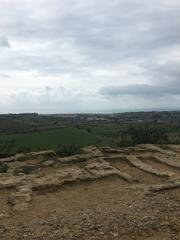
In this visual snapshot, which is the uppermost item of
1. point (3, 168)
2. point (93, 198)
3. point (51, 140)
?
point (3, 168)

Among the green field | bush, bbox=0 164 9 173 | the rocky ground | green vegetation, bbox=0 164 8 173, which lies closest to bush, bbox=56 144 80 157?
the rocky ground

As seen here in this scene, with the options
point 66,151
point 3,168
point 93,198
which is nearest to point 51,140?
point 66,151

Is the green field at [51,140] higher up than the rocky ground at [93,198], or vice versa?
the rocky ground at [93,198]

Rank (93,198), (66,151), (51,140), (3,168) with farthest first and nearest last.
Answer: (51,140) → (66,151) → (3,168) → (93,198)

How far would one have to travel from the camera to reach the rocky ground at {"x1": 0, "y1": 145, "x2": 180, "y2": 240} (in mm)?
10500

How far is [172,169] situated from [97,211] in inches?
294

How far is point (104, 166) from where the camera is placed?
1798cm

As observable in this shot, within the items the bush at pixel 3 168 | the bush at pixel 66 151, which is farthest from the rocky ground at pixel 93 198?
the bush at pixel 66 151

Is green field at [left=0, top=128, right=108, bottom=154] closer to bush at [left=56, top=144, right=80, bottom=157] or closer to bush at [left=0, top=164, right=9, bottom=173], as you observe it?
bush at [left=56, top=144, right=80, bottom=157]

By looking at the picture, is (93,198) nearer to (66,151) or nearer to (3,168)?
(3,168)

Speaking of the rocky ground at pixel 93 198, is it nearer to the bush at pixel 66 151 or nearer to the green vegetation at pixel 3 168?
the green vegetation at pixel 3 168

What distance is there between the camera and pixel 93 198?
45.4ft

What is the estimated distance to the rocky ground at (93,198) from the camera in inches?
413

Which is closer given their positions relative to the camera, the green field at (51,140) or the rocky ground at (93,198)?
the rocky ground at (93,198)
